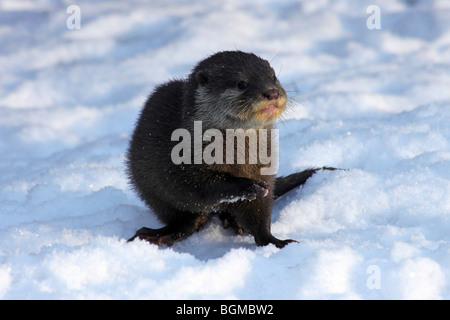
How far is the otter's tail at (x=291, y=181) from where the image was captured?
3994 millimetres

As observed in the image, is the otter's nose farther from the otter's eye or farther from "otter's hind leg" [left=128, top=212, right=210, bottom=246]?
"otter's hind leg" [left=128, top=212, right=210, bottom=246]

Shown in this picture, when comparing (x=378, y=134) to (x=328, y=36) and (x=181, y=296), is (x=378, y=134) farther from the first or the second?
(x=328, y=36)

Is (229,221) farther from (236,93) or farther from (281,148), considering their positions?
(281,148)

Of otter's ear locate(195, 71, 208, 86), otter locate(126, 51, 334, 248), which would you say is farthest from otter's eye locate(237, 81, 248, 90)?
otter's ear locate(195, 71, 208, 86)

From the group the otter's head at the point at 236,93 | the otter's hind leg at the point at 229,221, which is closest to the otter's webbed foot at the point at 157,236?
the otter's hind leg at the point at 229,221

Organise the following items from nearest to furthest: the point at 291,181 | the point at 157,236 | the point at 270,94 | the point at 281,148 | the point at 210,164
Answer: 1. the point at 270,94
2. the point at 210,164
3. the point at 157,236
4. the point at 291,181
5. the point at 281,148

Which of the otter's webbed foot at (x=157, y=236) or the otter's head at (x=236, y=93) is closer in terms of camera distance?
the otter's head at (x=236, y=93)

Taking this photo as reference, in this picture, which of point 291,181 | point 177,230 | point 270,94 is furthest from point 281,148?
point 270,94

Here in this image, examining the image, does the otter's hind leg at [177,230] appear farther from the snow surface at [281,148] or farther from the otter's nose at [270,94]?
the otter's nose at [270,94]

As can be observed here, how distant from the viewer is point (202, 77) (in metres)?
3.46

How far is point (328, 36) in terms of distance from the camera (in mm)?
8141

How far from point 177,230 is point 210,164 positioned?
1.57 feet

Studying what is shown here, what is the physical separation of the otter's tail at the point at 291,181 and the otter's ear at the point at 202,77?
0.93m

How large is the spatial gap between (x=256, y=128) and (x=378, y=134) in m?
1.61
